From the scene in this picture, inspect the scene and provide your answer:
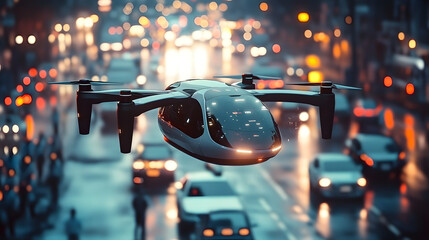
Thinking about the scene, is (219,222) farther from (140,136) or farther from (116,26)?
(116,26)

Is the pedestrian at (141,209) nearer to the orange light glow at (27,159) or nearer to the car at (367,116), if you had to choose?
the orange light glow at (27,159)

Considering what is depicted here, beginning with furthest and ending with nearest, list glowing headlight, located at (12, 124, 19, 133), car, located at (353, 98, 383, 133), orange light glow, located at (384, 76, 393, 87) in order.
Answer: orange light glow, located at (384, 76, 393, 87) < car, located at (353, 98, 383, 133) < glowing headlight, located at (12, 124, 19, 133)

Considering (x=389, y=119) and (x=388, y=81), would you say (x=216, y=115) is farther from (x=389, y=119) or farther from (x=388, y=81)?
(x=388, y=81)

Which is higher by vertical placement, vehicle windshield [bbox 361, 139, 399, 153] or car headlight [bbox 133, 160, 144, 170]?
vehicle windshield [bbox 361, 139, 399, 153]

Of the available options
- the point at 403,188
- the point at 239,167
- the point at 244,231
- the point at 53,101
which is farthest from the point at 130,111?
the point at 53,101

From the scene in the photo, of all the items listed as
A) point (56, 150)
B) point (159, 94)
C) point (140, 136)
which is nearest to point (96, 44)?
point (140, 136)

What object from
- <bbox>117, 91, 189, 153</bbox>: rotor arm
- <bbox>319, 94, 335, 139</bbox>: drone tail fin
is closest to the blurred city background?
<bbox>319, 94, 335, 139</bbox>: drone tail fin

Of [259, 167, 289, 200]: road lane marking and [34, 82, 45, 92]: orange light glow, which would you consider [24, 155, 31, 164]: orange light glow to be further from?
[34, 82, 45, 92]: orange light glow

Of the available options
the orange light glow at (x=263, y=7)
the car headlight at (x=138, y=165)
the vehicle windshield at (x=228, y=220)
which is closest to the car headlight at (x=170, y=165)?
the car headlight at (x=138, y=165)
